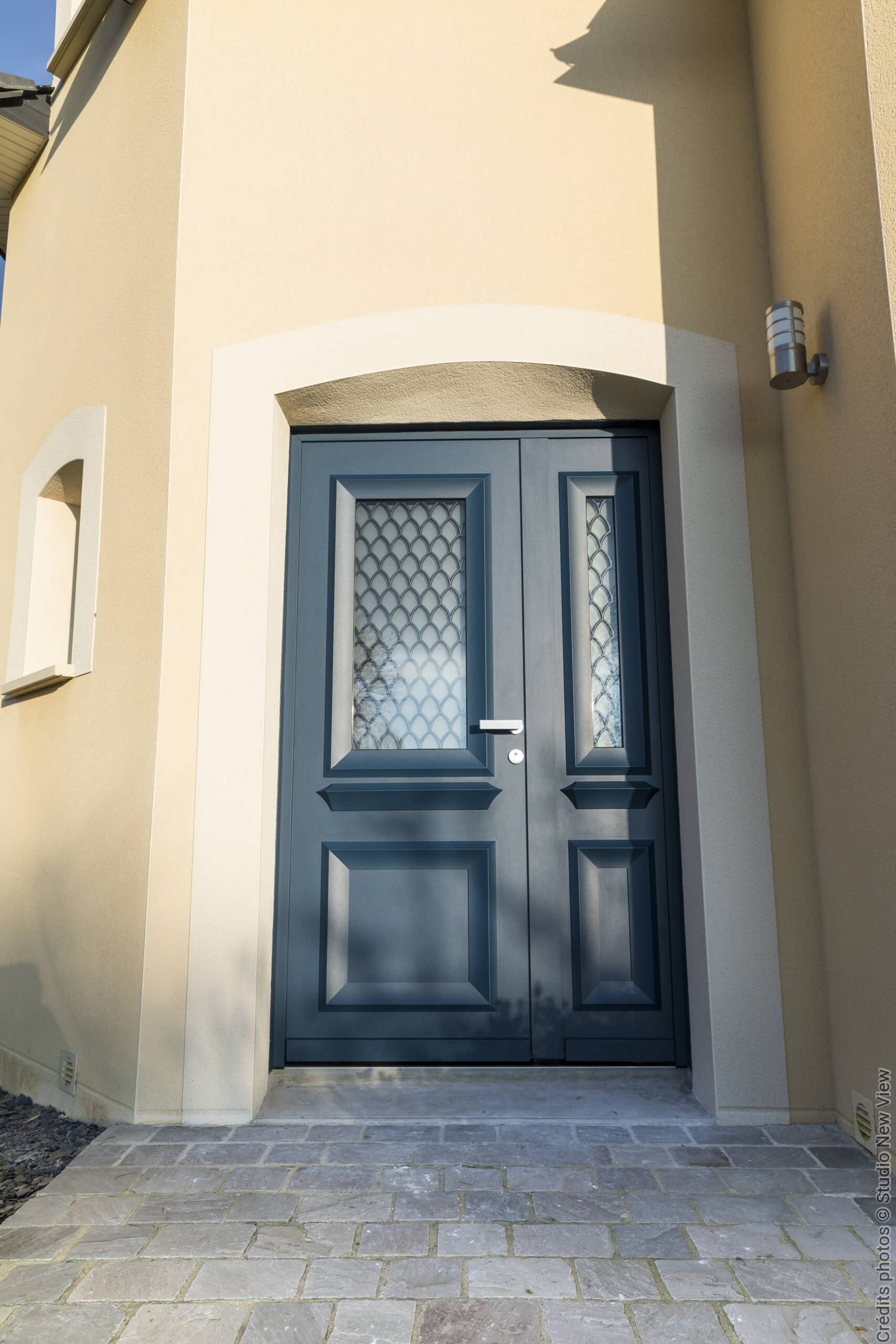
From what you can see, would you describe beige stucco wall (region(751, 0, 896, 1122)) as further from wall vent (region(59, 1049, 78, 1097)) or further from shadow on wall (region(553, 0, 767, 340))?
wall vent (region(59, 1049, 78, 1097))

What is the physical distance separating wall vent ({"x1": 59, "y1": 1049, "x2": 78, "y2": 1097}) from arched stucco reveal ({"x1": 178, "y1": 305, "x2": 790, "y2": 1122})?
2.03 ft

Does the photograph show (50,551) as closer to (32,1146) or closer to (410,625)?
(410,625)

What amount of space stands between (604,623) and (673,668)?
0.32 metres

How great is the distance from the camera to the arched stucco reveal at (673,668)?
9.82 feet

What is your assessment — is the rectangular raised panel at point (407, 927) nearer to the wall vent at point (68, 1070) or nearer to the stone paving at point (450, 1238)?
the stone paving at point (450, 1238)

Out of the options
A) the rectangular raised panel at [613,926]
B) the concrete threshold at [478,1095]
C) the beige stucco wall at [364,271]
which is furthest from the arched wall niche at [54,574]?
the rectangular raised panel at [613,926]

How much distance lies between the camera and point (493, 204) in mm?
3480

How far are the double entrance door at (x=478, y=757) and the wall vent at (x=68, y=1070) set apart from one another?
2.42 feet

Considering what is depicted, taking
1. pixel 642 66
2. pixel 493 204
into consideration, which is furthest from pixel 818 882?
pixel 642 66

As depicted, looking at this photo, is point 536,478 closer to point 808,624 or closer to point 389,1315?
point 808,624

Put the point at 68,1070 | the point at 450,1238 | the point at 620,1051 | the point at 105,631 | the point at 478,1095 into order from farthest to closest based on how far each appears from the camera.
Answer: the point at 105,631
the point at 68,1070
the point at 620,1051
the point at 478,1095
the point at 450,1238

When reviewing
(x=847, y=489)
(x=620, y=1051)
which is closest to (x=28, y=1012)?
(x=620, y=1051)

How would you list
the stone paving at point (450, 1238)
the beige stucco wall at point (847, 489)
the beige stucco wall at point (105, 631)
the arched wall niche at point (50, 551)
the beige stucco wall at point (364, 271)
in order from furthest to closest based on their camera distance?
1. the arched wall niche at point (50, 551)
2. the beige stucco wall at point (105, 631)
3. the beige stucco wall at point (364, 271)
4. the beige stucco wall at point (847, 489)
5. the stone paving at point (450, 1238)

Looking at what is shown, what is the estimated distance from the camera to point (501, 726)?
3406 millimetres
